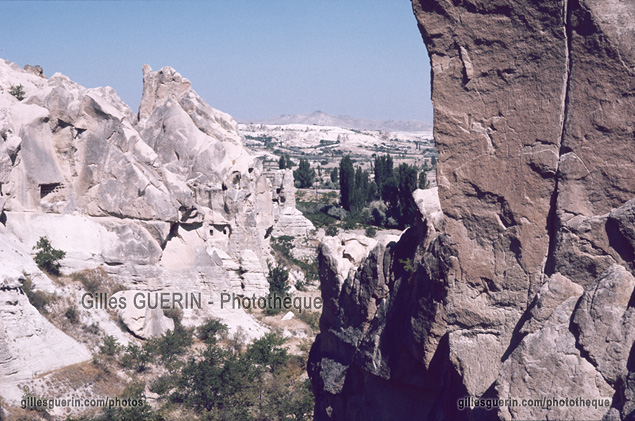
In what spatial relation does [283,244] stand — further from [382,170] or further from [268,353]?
[382,170]

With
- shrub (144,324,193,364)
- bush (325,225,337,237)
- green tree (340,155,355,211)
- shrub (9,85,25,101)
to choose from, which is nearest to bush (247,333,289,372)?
shrub (144,324,193,364)

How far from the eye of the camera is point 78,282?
1984cm

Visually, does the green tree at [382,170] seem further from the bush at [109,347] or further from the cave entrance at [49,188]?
the bush at [109,347]

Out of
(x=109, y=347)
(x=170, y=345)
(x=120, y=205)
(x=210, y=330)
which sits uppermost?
(x=120, y=205)

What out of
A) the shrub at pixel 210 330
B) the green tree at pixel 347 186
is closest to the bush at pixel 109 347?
the shrub at pixel 210 330

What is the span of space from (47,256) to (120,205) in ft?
10.7

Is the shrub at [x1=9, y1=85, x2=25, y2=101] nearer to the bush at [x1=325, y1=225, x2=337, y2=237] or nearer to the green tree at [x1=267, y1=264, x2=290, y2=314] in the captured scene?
the green tree at [x1=267, y1=264, x2=290, y2=314]

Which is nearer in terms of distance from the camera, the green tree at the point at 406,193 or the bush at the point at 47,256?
the bush at the point at 47,256

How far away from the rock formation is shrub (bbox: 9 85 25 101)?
185 mm

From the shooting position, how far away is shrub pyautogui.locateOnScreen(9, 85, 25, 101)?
22.5m

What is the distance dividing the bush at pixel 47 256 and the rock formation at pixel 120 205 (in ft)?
0.70

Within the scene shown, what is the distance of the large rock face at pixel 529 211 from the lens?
15.8 feet

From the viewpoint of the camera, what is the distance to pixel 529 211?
19.0ft

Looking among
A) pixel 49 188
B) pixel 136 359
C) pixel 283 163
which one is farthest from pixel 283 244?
pixel 283 163
